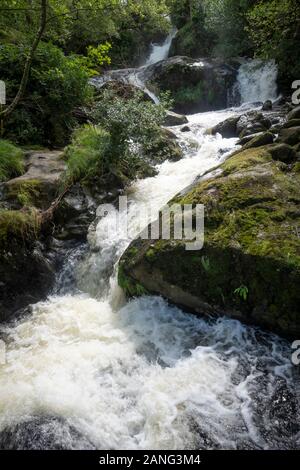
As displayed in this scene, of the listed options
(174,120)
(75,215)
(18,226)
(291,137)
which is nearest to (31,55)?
(75,215)

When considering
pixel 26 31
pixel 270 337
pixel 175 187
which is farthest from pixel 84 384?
pixel 26 31

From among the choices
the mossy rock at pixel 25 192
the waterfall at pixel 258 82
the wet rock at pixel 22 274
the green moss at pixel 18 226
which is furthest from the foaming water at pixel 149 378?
the waterfall at pixel 258 82

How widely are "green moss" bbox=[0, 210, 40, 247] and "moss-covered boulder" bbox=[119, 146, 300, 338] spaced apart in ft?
5.92

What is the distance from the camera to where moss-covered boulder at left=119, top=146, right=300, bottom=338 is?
12.6ft

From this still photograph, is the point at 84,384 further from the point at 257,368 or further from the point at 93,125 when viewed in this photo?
the point at 93,125

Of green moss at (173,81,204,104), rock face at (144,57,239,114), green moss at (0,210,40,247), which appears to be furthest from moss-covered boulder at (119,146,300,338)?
green moss at (173,81,204,104)

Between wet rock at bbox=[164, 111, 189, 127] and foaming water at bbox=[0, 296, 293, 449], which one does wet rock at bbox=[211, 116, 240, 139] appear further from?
foaming water at bbox=[0, 296, 293, 449]

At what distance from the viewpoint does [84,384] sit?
366cm

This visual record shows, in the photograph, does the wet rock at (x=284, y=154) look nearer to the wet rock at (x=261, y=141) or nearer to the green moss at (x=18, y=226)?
the wet rock at (x=261, y=141)

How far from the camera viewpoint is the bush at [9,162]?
22.0 ft

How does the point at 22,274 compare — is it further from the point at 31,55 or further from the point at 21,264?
the point at 31,55

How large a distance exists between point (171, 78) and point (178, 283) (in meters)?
14.6

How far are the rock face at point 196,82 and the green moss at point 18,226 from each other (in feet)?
41.2

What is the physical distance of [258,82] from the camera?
14.7 meters
